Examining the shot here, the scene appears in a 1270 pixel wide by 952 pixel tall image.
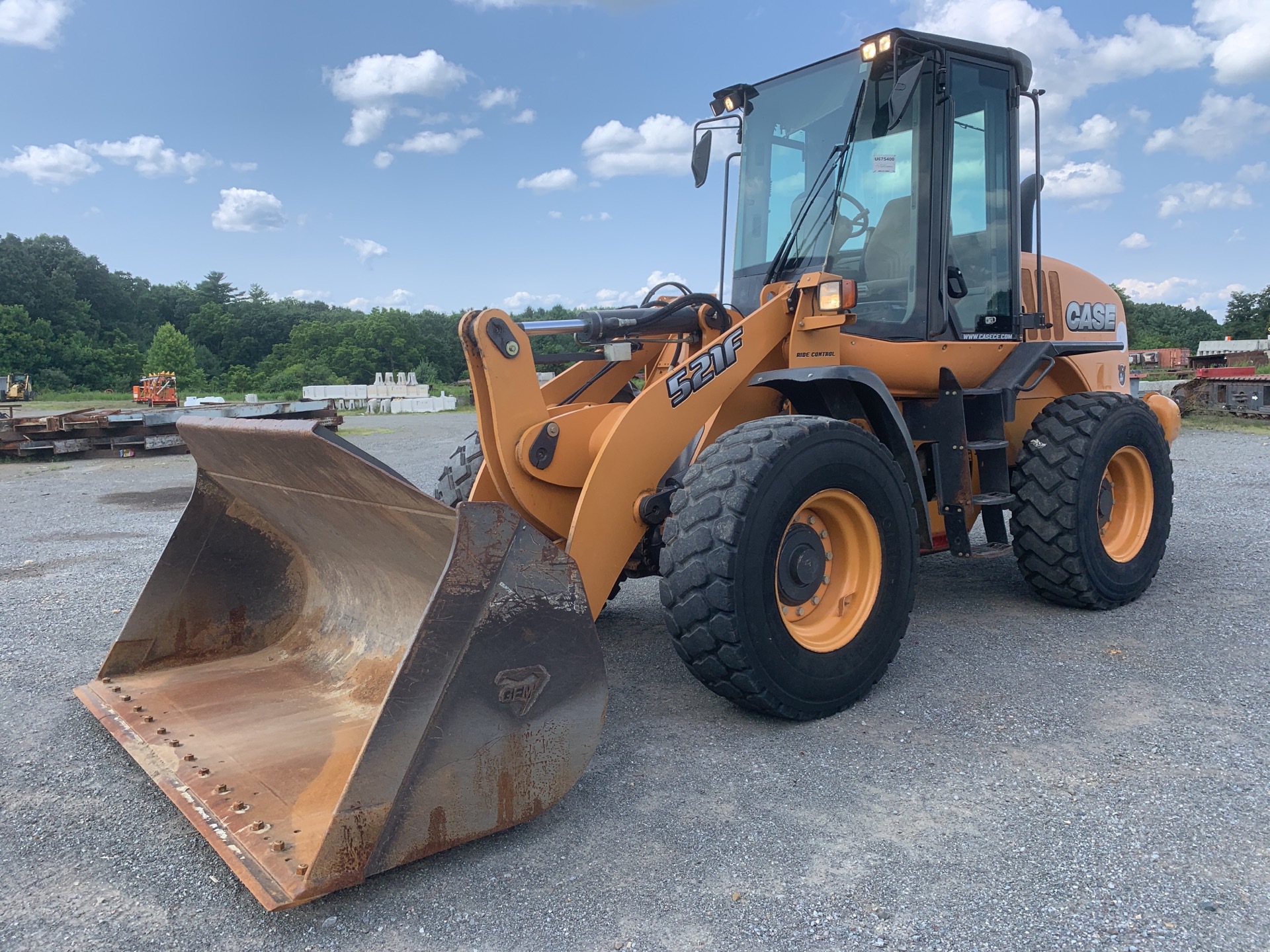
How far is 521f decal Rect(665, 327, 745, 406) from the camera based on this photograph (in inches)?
150

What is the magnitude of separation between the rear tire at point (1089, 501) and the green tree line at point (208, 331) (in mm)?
35658

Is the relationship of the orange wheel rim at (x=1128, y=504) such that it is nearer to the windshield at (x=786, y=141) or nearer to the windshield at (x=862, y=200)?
the windshield at (x=862, y=200)

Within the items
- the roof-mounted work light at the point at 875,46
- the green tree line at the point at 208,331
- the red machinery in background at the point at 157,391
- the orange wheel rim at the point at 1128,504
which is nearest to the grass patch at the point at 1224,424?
the orange wheel rim at the point at 1128,504

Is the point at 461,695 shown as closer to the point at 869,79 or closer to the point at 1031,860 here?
the point at 1031,860

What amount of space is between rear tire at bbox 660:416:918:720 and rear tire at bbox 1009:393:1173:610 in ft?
4.50

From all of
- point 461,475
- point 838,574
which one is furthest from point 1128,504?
point 461,475

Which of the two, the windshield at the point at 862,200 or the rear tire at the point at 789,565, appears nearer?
the rear tire at the point at 789,565

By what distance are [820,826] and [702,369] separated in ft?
6.10

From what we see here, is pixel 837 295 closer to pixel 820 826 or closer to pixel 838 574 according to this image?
pixel 838 574

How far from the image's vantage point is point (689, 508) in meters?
3.43

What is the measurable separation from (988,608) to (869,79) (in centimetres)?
296

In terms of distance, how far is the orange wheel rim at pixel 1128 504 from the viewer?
5.43m

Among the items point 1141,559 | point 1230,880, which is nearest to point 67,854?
point 1230,880

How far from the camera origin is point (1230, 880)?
8.35 feet
